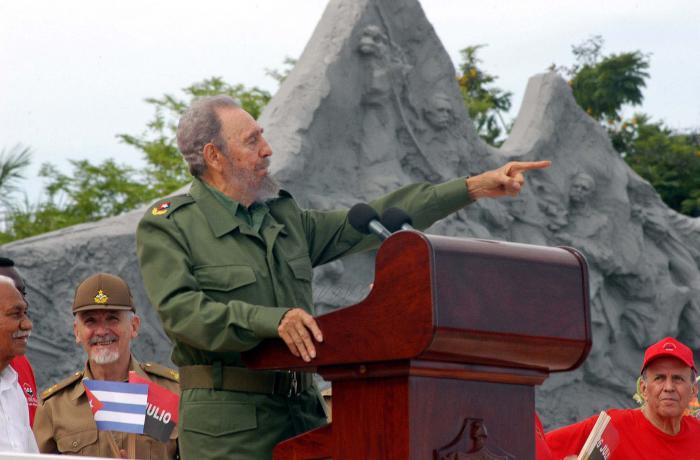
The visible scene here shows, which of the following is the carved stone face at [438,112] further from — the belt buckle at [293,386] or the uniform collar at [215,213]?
the belt buckle at [293,386]

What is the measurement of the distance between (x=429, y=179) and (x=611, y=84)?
11.1 m

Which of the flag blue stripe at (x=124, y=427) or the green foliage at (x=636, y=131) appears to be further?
the green foliage at (x=636, y=131)

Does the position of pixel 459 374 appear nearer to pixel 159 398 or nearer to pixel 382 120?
pixel 159 398

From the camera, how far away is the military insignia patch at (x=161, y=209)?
11.5 feet

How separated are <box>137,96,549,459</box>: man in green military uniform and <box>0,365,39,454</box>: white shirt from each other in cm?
62

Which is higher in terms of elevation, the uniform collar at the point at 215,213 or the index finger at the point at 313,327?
the uniform collar at the point at 215,213

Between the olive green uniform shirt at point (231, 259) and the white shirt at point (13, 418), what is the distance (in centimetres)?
60

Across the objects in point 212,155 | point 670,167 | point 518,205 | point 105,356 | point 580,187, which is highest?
point 670,167

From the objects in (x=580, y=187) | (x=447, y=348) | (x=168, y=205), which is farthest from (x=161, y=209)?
(x=580, y=187)

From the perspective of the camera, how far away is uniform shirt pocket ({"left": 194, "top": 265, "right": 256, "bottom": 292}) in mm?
3424

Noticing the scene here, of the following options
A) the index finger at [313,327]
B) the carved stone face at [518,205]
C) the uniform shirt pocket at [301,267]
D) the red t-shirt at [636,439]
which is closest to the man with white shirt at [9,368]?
the uniform shirt pocket at [301,267]

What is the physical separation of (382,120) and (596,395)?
136 inches

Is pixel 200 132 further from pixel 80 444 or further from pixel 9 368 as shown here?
pixel 80 444

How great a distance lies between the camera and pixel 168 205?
3553 mm
